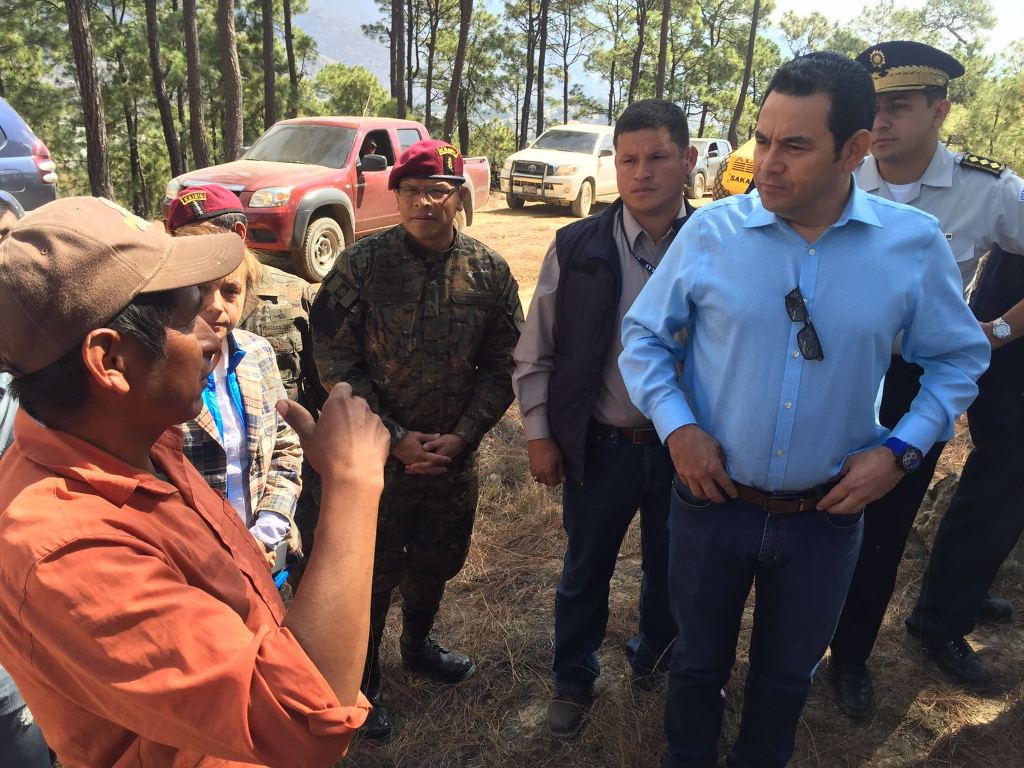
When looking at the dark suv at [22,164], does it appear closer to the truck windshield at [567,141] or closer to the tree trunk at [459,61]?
the truck windshield at [567,141]

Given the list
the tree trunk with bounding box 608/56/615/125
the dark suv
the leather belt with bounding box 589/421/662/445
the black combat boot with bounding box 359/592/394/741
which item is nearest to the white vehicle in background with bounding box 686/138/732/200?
the dark suv

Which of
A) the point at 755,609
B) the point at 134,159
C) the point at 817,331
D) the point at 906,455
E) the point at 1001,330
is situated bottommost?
the point at 134,159

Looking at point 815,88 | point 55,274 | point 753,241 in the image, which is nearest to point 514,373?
point 753,241

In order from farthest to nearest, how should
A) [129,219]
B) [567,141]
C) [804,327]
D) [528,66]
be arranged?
[528,66] < [567,141] < [804,327] < [129,219]

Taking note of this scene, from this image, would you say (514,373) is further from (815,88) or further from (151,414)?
(151,414)

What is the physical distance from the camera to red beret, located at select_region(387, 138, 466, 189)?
2.57m

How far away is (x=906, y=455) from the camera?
1833 millimetres

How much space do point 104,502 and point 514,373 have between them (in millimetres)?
1690

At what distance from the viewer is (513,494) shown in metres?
4.25

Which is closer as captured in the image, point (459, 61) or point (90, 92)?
point (90, 92)

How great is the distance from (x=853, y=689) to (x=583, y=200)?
13791 mm

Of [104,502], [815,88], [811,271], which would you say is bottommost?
[104,502]

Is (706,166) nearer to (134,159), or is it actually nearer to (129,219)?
(134,159)

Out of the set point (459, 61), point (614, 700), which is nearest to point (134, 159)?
point (459, 61)
